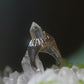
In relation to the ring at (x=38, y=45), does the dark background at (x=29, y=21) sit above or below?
above

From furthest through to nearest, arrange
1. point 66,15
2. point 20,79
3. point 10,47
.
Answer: point 66,15
point 10,47
point 20,79

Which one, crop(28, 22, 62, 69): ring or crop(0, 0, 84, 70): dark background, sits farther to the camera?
crop(0, 0, 84, 70): dark background

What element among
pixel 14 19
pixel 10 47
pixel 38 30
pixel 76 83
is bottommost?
pixel 76 83

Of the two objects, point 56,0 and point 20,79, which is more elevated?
point 56,0

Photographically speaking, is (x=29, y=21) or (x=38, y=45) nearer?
(x=38, y=45)

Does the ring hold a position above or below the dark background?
below

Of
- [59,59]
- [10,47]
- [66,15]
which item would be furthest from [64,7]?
[59,59]

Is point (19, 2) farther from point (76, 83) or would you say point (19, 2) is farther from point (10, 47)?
point (76, 83)

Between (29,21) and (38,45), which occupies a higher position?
(29,21)
